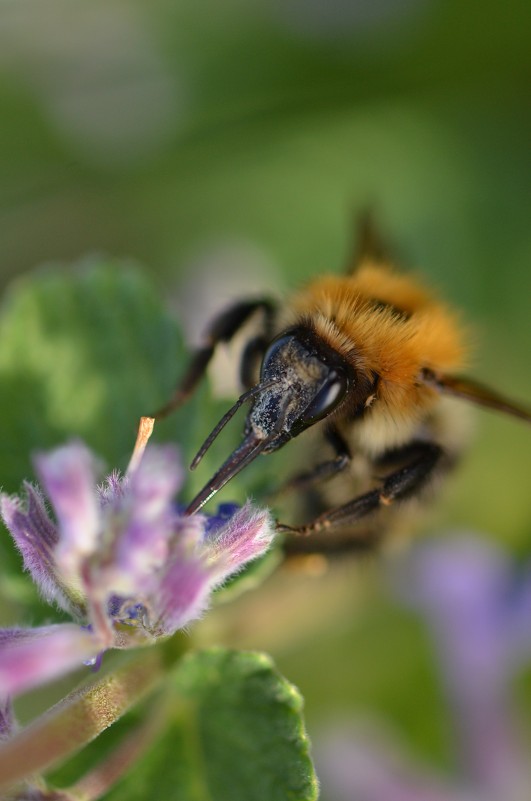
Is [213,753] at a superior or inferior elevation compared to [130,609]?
inferior

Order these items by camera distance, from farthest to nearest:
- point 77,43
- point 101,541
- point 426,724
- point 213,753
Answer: point 77,43 → point 426,724 → point 213,753 → point 101,541

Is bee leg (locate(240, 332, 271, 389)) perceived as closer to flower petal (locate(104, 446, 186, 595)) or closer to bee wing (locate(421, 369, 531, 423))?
bee wing (locate(421, 369, 531, 423))

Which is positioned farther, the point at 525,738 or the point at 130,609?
the point at 525,738

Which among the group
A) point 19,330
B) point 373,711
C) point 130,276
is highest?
point 130,276

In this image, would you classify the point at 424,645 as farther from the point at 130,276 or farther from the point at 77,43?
the point at 77,43

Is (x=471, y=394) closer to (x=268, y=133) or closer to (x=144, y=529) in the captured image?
(x=144, y=529)

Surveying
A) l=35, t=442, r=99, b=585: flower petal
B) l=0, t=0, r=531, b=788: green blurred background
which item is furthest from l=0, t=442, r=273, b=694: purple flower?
l=0, t=0, r=531, b=788: green blurred background

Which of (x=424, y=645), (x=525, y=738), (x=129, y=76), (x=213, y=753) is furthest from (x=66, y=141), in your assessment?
(x=213, y=753)
